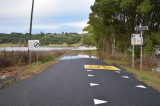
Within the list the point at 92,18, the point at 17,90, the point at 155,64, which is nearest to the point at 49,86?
the point at 17,90

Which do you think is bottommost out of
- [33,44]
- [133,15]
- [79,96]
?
[79,96]

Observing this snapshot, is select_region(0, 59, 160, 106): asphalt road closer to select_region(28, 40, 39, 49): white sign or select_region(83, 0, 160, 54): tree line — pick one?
select_region(83, 0, 160, 54): tree line

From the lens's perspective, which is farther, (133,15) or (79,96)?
(133,15)

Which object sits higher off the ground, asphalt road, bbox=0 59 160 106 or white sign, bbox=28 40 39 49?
white sign, bbox=28 40 39 49

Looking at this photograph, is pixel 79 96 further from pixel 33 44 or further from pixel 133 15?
pixel 133 15

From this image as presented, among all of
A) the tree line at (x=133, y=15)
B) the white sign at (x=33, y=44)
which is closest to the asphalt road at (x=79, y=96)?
the tree line at (x=133, y=15)

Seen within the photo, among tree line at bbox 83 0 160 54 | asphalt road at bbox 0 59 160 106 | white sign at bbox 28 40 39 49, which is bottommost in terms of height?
asphalt road at bbox 0 59 160 106

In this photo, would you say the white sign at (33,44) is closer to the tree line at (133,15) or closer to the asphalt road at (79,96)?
the tree line at (133,15)

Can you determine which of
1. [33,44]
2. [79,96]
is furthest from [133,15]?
[79,96]

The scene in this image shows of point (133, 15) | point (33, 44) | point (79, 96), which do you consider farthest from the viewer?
point (133, 15)

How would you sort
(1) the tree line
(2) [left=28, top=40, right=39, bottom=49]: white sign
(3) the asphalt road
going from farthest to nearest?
1. (2) [left=28, top=40, right=39, bottom=49]: white sign
2. (1) the tree line
3. (3) the asphalt road

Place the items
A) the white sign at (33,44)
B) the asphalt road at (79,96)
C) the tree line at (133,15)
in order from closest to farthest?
the asphalt road at (79,96) < the tree line at (133,15) < the white sign at (33,44)

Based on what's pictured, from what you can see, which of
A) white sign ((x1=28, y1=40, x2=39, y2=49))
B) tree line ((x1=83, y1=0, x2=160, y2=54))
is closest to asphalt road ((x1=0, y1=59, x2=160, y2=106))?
tree line ((x1=83, y1=0, x2=160, y2=54))

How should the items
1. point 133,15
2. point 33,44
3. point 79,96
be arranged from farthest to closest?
point 133,15
point 33,44
point 79,96
